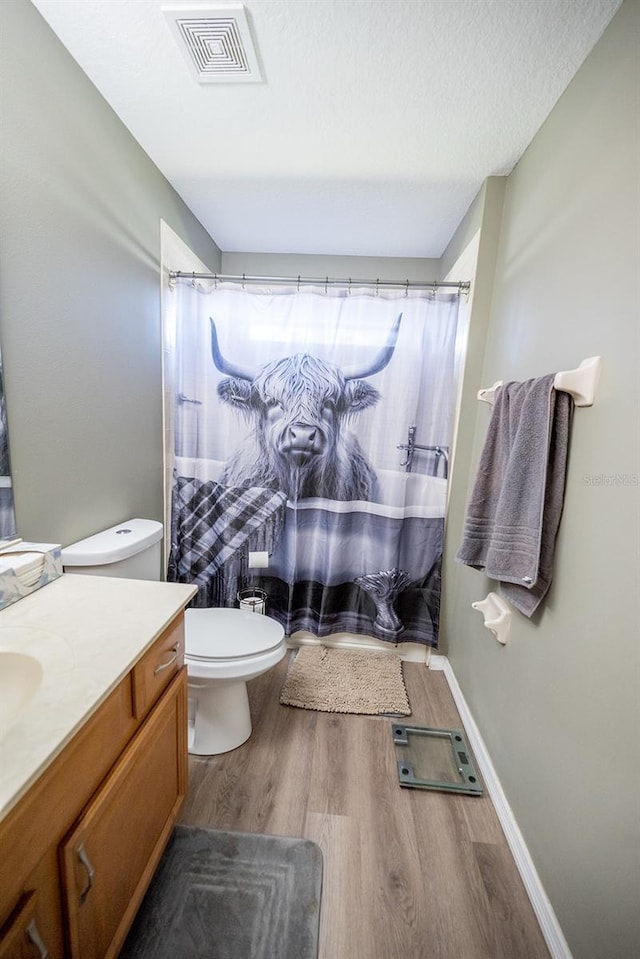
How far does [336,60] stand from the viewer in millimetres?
1132

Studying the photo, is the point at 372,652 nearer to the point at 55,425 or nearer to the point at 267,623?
the point at 267,623

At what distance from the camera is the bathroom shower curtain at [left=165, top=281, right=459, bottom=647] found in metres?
1.85

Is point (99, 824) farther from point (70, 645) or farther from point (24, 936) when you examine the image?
point (70, 645)

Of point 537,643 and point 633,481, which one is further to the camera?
point 537,643

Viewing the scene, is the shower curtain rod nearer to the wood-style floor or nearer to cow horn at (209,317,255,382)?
cow horn at (209,317,255,382)

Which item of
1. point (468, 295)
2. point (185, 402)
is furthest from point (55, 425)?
point (468, 295)

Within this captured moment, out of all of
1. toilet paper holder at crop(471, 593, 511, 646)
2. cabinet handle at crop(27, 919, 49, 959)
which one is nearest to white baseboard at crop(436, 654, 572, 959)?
toilet paper holder at crop(471, 593, 511, 646)

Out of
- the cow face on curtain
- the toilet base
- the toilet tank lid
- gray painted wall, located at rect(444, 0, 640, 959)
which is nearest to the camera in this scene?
gray painted wall, located at rect(444, 0, 640, 959)

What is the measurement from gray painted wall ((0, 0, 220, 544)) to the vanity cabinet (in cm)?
65

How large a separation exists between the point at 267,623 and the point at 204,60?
1989mm

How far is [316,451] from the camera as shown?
6.33 feet

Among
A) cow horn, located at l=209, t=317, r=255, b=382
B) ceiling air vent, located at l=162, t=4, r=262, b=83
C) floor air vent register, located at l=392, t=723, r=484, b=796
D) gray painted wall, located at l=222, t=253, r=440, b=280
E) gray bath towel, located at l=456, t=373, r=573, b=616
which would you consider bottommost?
floor air vent register, located at l=392, t=723, r=484, b=796

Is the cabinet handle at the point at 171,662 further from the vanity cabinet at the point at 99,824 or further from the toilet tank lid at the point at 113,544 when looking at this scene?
the toilet tank lid at the point at 113,544

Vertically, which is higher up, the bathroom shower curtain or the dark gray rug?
the bathroom shower curtain
